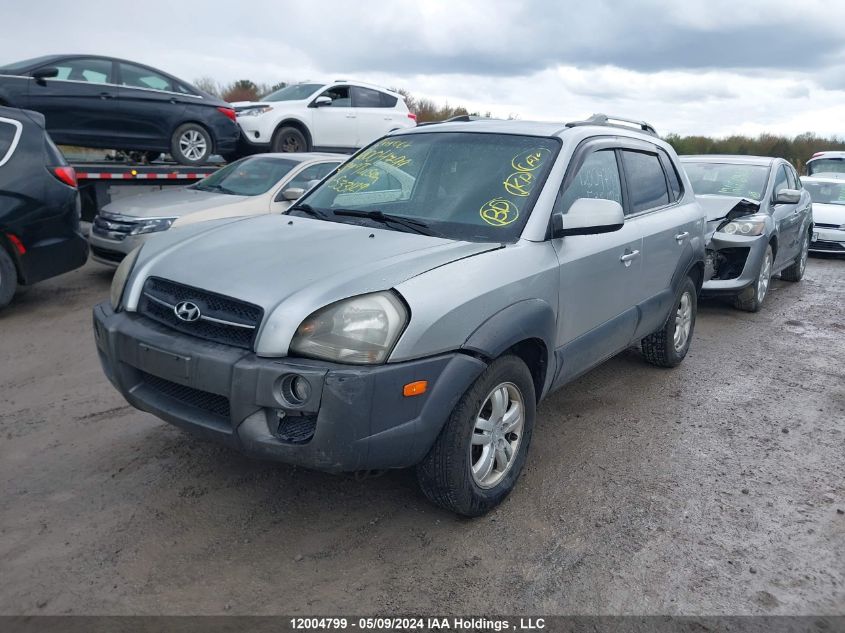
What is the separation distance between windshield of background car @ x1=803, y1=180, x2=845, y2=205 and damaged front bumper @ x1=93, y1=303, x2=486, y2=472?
1312 centimetres

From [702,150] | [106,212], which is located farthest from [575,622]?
[702,150]

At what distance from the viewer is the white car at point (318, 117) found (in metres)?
11.7

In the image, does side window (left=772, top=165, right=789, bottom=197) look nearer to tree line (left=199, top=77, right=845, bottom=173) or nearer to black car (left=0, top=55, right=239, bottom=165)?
black car (left=0, top=55, right=239, bottom=165)

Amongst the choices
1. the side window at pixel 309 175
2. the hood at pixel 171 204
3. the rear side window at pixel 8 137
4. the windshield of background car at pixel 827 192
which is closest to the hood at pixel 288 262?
the rear side window at pixel 8 137

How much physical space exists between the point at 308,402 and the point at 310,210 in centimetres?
174

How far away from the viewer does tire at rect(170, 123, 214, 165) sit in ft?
34.4

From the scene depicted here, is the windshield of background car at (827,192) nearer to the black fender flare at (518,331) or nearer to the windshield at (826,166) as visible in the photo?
the windshield at (826,166)

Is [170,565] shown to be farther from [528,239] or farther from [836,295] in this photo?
[836,295]

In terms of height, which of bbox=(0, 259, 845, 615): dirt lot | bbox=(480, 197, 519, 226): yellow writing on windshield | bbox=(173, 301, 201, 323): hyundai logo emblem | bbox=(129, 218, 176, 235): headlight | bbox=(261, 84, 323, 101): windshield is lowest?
bbox=(0, 259, 845, 615): dirt lot

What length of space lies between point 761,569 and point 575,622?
97cm

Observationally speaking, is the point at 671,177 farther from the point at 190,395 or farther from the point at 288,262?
the point at 190,395

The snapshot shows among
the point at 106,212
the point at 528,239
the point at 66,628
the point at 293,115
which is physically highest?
the point at 293,115

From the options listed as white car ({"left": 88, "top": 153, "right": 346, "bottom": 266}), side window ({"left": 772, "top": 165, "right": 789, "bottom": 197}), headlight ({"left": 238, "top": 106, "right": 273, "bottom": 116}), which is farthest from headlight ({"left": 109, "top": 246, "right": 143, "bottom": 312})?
headlight ({"left": 238, "top": 106, "right": 273, "bottom": 116})

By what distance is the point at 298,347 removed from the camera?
9.11ft
